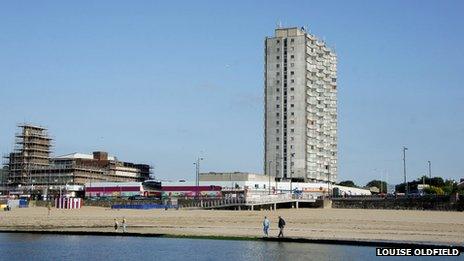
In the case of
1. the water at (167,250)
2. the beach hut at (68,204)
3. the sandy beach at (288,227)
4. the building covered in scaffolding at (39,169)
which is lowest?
the water at (167,250)

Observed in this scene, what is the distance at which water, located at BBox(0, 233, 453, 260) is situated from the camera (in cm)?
3866

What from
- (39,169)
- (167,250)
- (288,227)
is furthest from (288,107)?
(167,250)

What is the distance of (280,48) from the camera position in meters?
181

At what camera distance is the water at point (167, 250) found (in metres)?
38.7

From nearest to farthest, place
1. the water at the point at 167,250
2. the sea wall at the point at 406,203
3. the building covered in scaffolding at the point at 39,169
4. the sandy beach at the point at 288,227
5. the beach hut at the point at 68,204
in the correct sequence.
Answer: the water at the point at 167,250 → the sandy beach at the point at 288,227 → the sea wall at the point at 406,203 → the beach hut at the point at 68,204 → the building covered in scaffolding at the point at 39,169

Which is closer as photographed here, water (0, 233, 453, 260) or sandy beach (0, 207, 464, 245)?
water (0, 233, 453, 260)

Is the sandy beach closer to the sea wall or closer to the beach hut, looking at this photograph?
the sea wall

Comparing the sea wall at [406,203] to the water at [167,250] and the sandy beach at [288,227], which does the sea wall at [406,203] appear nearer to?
the sandy beach at [288,227]

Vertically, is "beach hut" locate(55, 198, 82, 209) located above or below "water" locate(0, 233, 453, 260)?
above

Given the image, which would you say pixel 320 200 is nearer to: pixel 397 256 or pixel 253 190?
pixel 253 190

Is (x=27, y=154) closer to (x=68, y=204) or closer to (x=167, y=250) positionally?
(x=68, y=204)

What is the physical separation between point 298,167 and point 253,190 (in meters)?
28.0

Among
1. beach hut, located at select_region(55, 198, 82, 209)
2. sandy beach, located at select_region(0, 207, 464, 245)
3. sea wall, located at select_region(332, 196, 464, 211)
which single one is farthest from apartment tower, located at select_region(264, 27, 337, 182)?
sandy beach, located at select_region(0, 207, 464, 245)

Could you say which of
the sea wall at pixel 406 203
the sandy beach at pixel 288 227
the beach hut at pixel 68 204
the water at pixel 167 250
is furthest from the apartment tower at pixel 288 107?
the water at pixel 167 250
